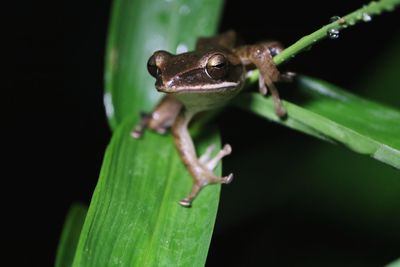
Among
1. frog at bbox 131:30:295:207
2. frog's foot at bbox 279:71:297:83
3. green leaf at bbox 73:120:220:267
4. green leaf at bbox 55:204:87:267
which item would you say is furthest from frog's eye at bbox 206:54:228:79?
green leaf at bbox 55:204:87:267

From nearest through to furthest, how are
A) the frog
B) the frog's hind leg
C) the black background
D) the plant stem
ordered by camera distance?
the plant stem
the frog
the frog's hind leg
the black background

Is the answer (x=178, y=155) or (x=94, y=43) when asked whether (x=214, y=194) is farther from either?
(x=94, y=43)

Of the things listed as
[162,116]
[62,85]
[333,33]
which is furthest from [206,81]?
[62,85]

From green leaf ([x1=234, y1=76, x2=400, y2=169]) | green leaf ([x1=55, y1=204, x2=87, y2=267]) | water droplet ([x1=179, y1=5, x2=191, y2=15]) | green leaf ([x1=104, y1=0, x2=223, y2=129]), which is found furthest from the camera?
water droplet ([x1=179, y1=5, x2=191, y2=15])

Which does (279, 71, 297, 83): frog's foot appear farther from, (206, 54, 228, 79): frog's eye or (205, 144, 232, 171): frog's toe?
(205, 144, 232, 171): frog's toe

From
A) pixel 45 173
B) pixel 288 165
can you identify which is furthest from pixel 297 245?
pixel 45 173

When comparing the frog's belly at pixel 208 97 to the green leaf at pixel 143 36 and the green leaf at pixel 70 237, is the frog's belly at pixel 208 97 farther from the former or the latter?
the green leaf at pixel 70 237
